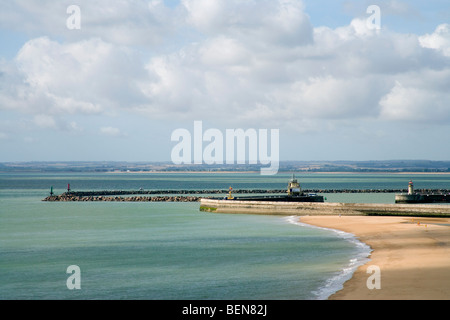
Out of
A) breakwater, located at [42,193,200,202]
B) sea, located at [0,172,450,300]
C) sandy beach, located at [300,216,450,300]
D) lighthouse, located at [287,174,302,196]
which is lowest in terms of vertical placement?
sea, located at [0,172,450,300]

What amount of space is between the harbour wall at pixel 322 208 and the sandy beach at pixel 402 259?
214 centimetres

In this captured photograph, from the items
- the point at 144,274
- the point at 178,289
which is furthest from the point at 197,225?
the point at 178,289

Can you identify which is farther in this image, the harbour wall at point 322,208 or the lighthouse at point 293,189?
the lighthouse at point 293,189

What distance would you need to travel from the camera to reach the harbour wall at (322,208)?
5353cm

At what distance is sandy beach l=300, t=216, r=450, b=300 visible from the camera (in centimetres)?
2308

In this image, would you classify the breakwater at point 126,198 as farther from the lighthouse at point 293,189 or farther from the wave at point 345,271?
the wave at point 345,271

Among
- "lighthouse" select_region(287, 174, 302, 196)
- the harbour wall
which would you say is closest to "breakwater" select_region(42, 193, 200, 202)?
"lighthouse" select_region(287, 174, 302, 196)

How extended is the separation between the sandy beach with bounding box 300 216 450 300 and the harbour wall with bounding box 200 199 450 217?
2138 mm

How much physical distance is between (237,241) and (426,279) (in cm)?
1809

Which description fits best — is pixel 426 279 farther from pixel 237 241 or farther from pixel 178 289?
pixel 237 241

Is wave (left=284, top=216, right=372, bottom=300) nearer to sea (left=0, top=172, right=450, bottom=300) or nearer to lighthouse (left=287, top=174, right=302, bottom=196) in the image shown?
sea (left=0, top=172, right=450, bottom=300)

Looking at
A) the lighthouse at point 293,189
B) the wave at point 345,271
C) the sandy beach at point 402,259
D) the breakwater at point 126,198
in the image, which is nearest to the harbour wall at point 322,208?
the sandy beach at point 402,259

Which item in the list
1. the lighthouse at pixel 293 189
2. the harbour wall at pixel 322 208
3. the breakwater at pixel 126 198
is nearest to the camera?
the harbour wall at pixel 322 208
